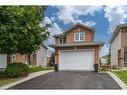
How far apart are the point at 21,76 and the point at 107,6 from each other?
723 cm

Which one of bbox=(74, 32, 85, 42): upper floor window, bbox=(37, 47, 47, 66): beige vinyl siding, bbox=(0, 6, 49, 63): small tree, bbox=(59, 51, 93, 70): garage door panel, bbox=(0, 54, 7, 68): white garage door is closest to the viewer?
bbox=(0, 6, 49, 63): small tree

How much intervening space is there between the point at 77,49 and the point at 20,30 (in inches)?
259

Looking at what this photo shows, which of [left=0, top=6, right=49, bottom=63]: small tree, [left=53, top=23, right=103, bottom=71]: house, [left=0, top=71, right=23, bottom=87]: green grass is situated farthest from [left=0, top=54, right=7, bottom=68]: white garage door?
[left=0, top=6, right=49, bottom=63]: small tree

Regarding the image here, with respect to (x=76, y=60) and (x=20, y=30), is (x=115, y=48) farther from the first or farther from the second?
(x=20, y=30)

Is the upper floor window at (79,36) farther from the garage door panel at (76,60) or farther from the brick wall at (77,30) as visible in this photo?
the garage door panel at (76,60)

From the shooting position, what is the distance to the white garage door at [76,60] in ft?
74.0

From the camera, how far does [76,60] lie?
23.1 metres

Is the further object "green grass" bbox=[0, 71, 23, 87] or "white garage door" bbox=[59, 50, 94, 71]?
"white garage door" bbox=[59, 50, 94, 71]

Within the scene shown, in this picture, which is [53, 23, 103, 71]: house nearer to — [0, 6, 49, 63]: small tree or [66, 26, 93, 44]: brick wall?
[66, 26, 93, 44]: brick wall

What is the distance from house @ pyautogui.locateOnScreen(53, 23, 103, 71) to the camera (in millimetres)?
22562

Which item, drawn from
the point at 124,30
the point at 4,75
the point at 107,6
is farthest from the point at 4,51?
the point at 124,30

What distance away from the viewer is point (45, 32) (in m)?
20.4

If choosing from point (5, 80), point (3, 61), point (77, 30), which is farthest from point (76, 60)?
point (5, 80)

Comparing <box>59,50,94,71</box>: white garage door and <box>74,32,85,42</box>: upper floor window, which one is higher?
<box>74,32,85,42</box>: upper floor window
